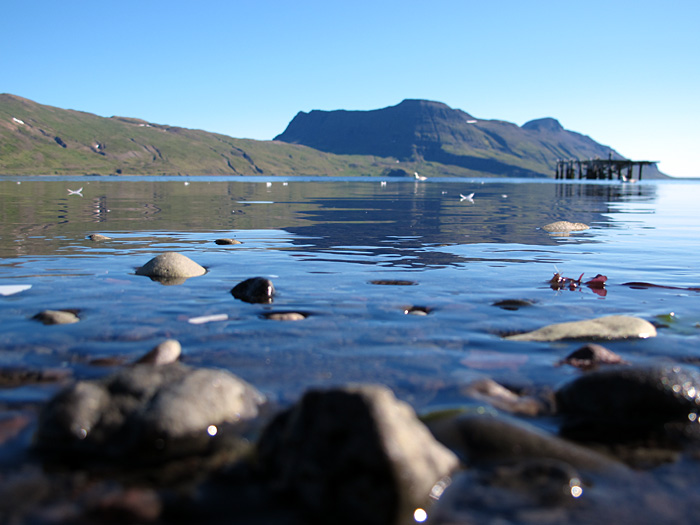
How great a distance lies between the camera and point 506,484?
4.07 m

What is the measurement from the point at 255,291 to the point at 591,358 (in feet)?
19.0

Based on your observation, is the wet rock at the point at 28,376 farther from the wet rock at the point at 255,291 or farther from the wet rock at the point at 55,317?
the wet rock at the point at 255,291

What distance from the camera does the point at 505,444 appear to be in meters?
4.57

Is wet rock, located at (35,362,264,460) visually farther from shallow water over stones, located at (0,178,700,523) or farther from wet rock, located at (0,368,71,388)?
wet rock, located at (0,368,71,388)

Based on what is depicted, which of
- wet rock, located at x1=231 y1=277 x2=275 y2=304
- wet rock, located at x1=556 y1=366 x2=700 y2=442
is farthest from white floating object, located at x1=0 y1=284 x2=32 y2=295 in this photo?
wet rock, located at x1=556 y1=366 x2=700 y2=442

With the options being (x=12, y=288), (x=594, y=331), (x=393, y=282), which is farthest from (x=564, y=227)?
(x=12, y=288)

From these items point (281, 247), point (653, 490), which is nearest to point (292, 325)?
point (653, 490)

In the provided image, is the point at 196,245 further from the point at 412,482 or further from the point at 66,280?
the point at 412,482

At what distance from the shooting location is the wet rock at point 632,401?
5.12 meters

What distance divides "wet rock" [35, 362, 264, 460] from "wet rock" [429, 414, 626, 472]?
1.93 metres

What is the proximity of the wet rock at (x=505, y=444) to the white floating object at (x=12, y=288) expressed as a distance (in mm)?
8868

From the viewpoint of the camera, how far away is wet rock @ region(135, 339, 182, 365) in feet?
20.5

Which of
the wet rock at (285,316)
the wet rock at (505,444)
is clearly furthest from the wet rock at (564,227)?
the wet rock at (505,444)

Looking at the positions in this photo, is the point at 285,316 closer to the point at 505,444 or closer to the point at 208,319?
the point at 208,319
